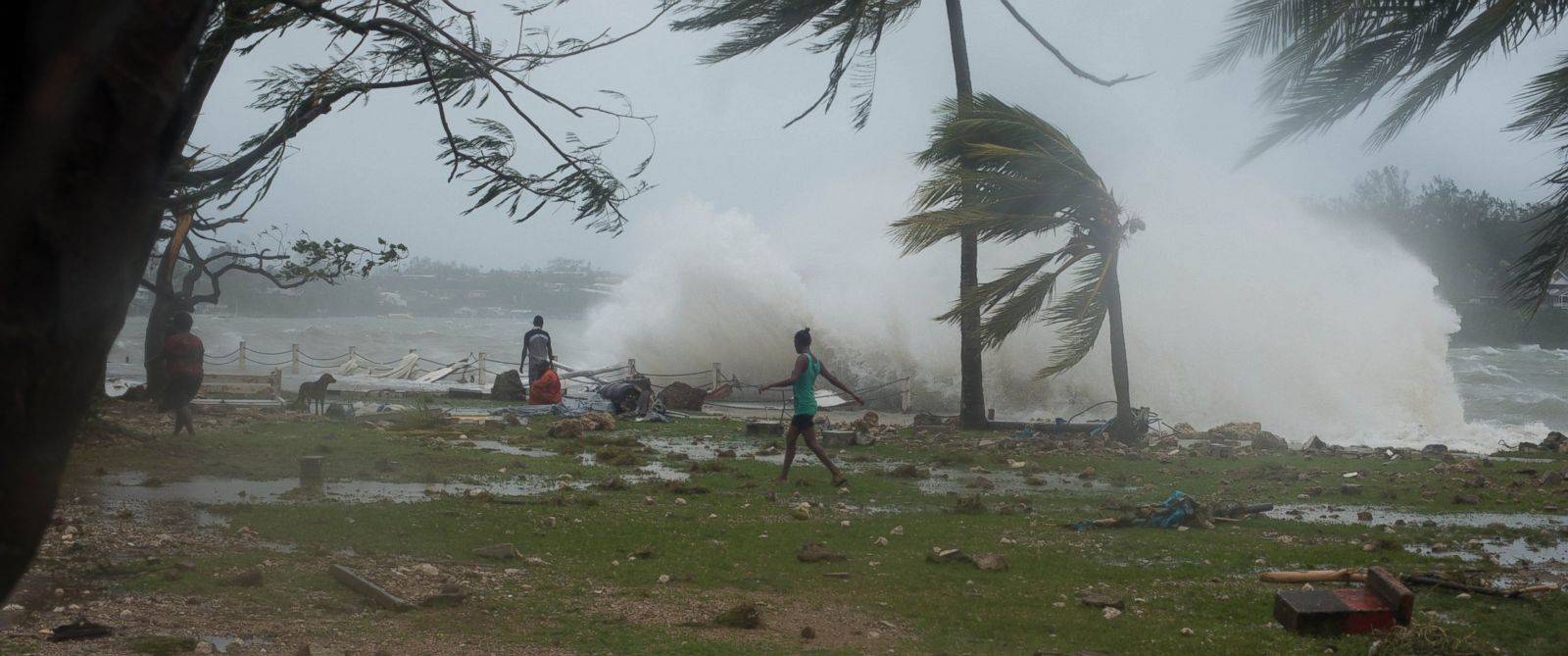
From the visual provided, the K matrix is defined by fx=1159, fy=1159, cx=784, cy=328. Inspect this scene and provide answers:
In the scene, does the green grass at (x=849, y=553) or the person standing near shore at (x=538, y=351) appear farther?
the person standing near shore at (x=538, y=351)

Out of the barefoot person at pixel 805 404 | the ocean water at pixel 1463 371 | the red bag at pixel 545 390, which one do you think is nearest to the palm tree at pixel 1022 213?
the barefoot person at pixel 805 404

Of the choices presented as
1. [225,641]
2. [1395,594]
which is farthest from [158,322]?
[1395,594]

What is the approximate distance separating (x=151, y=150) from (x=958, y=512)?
8637 millimetres

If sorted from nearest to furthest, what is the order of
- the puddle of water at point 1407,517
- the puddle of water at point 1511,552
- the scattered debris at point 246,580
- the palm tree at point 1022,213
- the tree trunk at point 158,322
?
the scattered debris at point 246,580 < the puddle of water at point 1511,552 < the puddle of water at point 1407,517 < the palm tree at point 1022,213 < the tree trunk at point 158,322

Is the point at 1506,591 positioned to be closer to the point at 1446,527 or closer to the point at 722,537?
the point at 1446,527

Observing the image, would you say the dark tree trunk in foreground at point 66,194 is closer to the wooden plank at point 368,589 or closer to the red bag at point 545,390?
the wooden plank at point 368,589

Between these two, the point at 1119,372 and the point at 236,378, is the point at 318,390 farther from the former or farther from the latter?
the point at 1119,372

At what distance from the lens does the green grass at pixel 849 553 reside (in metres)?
5.43

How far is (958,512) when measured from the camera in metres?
9.51

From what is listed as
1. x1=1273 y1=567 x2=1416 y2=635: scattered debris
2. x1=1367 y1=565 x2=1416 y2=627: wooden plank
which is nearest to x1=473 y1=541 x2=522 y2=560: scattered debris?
x1=1273 y1=567 x2=1416 y2=635: scattered debris

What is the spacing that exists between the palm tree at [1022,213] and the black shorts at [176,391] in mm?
9143

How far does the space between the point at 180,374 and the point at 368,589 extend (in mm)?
7953

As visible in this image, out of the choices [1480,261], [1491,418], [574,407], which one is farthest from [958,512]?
[1480,261]

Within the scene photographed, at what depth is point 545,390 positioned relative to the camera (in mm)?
19797
